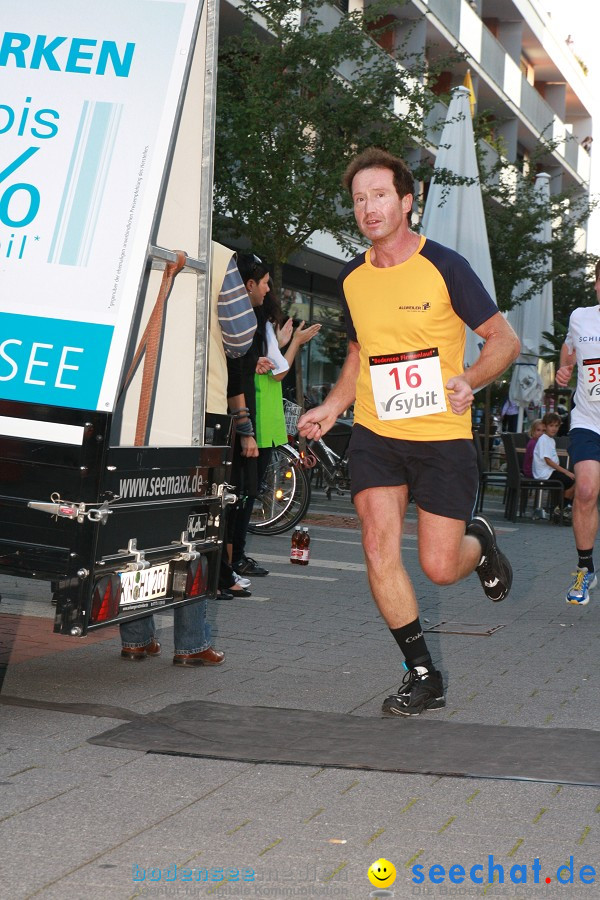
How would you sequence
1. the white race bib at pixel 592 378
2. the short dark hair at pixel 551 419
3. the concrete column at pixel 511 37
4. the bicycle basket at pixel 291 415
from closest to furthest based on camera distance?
the white race bib at pixel 592 378
the bicycle basket at pixel 291 415
the short dark hair at pixel 551 419
the concrete column at pixel 511 37

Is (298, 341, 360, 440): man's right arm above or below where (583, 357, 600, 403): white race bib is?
below

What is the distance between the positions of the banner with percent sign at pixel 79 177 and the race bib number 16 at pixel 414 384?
3.56 feet

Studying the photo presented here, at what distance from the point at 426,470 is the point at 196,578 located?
1.09 meters

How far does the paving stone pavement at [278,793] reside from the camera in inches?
125

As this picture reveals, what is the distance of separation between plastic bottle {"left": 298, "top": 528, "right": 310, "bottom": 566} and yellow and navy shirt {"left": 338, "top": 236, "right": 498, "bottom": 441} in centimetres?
440

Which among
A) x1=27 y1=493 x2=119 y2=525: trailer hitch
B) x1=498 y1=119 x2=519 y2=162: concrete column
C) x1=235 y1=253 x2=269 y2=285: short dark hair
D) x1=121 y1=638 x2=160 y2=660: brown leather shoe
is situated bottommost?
x1=121 y1=638 x2=160 y2=660: brown leather shoe

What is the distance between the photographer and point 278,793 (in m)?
3.92

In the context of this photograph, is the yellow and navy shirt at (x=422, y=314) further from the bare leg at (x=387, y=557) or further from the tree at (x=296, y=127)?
the tree at (x=296, y=127)

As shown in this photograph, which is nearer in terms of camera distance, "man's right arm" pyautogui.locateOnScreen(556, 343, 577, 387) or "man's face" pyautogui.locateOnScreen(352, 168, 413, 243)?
"man's face" pyautogui.locateOnScreen(352, 168, 413, 243)

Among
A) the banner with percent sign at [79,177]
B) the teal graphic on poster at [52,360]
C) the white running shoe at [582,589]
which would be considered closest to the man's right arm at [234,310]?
the banner with percent sign at [79,177]

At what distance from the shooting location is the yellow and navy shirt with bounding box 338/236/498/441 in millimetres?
5156

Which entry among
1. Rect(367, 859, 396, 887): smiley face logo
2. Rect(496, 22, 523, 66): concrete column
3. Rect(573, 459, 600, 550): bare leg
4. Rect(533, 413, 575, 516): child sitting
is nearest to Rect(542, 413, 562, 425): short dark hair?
Rect(533, 413, 575, 516): child sitting

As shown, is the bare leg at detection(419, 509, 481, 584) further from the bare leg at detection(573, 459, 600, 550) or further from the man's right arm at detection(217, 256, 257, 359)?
the bare leg at detection(573, 459, 600, 550)

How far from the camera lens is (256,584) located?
8.79m
